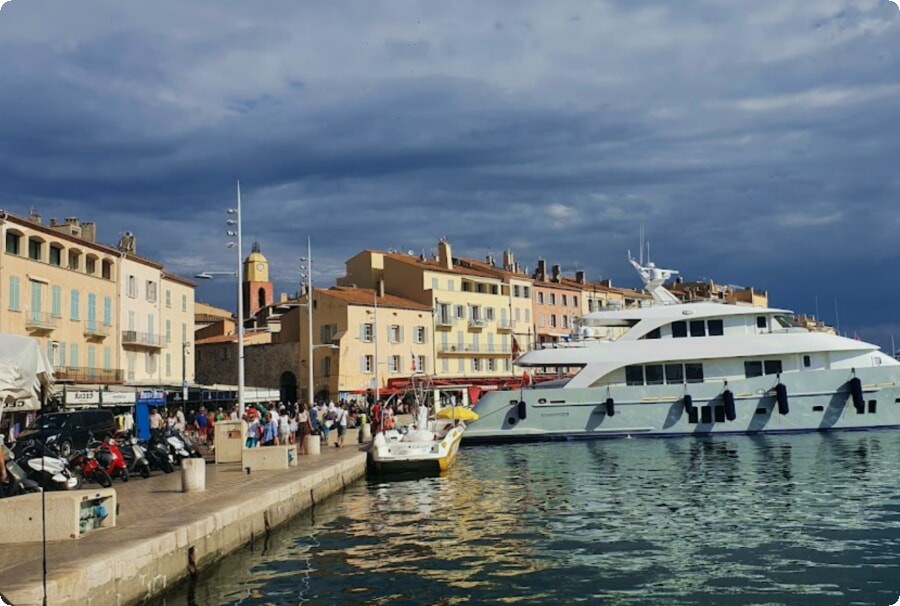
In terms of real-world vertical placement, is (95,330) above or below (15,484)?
above

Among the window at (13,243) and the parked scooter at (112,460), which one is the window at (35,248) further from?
the parked scooter at (112,460)

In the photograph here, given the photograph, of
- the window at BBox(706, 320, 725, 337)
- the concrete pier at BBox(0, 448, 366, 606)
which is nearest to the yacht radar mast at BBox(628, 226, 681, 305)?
the window at BBox(706, 320, 725, 337)

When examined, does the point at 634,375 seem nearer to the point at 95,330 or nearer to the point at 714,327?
the point at 714,327

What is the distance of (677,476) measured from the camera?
875 inches

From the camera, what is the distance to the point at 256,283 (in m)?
83.1

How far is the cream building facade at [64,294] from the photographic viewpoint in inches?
1441

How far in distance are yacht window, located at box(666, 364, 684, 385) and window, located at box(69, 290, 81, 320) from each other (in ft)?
83.6

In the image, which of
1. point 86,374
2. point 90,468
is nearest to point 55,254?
point 86,374

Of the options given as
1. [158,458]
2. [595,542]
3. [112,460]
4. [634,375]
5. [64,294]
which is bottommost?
[595,542]

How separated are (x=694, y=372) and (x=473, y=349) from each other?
103 ft

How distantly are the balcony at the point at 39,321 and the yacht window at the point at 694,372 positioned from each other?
1011 inches

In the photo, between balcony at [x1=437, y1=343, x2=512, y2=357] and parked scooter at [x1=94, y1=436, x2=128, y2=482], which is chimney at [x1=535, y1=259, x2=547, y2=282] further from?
parked scooter at [x1=94, y1=436, x2=128, y2=482]

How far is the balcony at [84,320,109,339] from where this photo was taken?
41.4 metres

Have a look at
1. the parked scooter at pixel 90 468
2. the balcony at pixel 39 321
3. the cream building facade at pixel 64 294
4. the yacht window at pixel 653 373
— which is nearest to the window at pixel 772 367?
the yacht window at pixel 653 373
